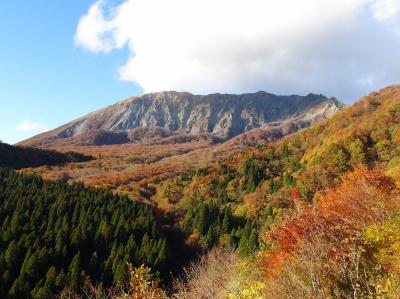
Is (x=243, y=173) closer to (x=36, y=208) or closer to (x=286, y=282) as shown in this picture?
(x=36, y=208)

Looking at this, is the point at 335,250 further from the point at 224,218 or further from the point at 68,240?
the point at 224,218

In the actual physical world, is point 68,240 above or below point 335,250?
below

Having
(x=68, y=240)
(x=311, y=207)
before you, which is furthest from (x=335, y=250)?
(x=68, y=240)

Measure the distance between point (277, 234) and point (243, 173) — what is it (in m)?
87.6

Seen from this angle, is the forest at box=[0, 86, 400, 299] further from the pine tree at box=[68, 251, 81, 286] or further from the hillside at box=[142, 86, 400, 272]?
the hillside at box=[142, 86, 400, 272]

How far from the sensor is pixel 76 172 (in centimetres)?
17912

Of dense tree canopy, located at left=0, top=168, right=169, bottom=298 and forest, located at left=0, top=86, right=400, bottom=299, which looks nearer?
forest, located at left=0, top=86, right=400, bottom=299

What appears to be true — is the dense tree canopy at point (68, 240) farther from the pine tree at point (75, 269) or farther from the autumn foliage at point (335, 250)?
the autumn foliage at point (335, 250)

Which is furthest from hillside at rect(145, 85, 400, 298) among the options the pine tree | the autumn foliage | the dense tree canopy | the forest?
the pine tree

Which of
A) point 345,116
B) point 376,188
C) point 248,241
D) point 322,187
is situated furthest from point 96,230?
point 345,116

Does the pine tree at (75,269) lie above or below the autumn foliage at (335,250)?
below

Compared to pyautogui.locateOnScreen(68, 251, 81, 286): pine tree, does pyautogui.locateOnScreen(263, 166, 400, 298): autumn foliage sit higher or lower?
higher

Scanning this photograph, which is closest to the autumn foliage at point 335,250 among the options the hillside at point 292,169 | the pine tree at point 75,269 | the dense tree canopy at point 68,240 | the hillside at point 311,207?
the hillside at point 311,207

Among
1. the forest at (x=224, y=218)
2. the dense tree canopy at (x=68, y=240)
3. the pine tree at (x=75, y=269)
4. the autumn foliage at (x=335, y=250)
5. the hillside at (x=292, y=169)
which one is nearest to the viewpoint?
the autumn foliage at (x=335, y=250)
